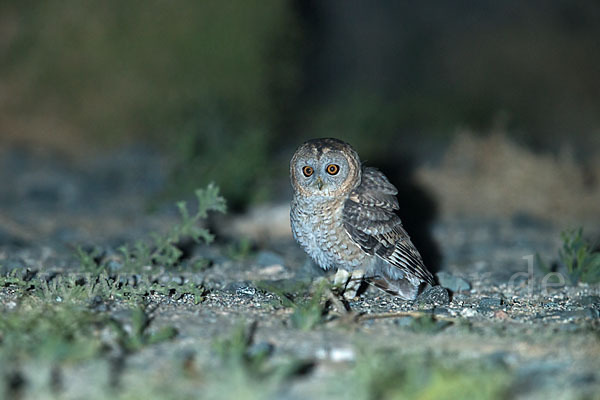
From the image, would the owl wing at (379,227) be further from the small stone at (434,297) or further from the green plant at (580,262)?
the green plant at (580,262)

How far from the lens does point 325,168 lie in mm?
4852

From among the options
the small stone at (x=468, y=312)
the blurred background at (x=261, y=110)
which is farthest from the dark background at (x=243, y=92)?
the small stone at (x=468, y=312)

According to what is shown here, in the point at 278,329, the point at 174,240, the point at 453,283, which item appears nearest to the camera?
the point at 278,329

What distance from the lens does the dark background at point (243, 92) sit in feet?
30.0

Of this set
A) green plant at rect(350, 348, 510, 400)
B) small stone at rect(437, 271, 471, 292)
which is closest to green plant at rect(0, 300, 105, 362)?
green plant at rect(350, 348, 510, 400)

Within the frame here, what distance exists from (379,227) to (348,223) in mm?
213

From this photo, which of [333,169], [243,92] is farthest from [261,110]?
[333,169]

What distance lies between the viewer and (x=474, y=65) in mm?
14156

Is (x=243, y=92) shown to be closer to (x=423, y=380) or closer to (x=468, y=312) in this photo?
(x=468, y=312)

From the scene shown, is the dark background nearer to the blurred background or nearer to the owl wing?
the blurred background

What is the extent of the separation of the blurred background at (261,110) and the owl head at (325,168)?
3066 mm

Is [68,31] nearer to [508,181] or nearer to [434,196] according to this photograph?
[434,196]

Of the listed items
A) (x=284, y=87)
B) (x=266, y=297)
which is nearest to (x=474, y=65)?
(x=284, y=87)

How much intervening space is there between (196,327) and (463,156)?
540 centimetres
